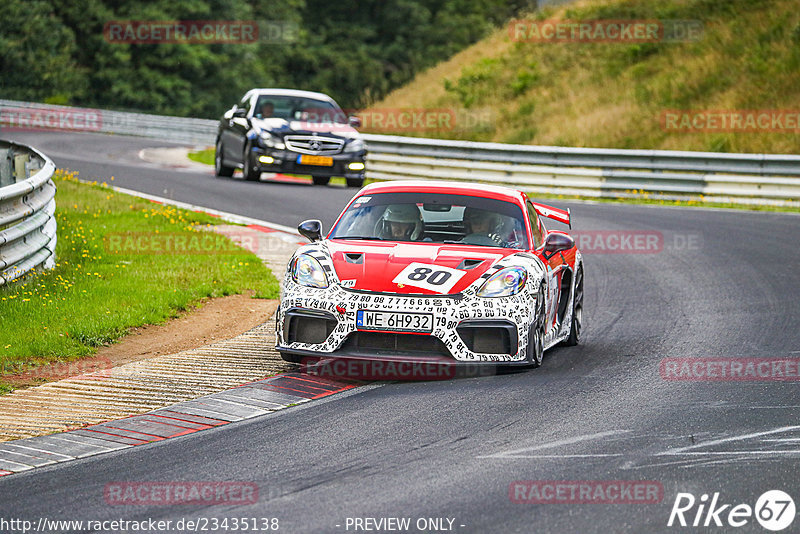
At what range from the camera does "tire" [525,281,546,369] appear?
8.56 metres

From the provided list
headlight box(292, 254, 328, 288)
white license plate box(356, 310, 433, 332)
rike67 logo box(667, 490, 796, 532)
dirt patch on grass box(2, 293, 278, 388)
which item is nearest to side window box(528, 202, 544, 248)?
white license plate box(356, 310, 433, 332)

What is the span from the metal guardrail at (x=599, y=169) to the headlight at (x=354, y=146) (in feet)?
6.68

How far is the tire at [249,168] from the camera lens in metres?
22.9

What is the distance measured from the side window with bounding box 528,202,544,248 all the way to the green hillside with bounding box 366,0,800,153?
54.8 ft

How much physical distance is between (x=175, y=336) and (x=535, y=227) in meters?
3.22

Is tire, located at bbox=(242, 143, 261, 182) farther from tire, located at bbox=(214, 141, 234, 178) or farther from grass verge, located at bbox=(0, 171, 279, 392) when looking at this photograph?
grass verge, located at bbox=(0, 171, 279, 392)

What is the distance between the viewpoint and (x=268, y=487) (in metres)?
5.79

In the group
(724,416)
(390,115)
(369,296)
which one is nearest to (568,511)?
(724,416)

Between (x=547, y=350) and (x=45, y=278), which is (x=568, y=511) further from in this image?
(x=45, y=278)

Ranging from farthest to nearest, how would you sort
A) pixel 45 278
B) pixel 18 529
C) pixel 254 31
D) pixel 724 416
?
pixel 254 31
pixel 45 278
pixel 724 416
pixel 18 529

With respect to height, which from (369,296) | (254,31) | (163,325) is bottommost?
(163,325)

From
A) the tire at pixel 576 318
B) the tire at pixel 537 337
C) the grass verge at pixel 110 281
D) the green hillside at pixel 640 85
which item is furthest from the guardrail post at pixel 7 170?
the green hillside at pixel 640 85

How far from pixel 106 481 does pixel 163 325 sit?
4.78 m

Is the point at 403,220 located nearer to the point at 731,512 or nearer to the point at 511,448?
the point at 511,448
